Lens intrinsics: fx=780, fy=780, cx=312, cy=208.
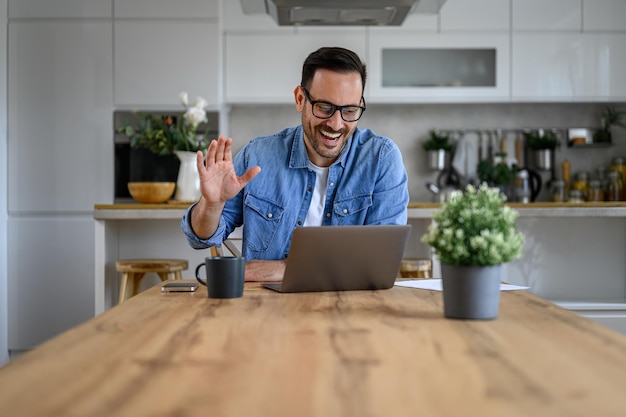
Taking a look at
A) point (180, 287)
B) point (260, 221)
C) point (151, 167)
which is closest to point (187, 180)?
point (151, 167)

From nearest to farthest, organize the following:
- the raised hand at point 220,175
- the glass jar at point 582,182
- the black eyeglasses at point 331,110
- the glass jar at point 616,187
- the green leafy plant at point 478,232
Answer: the green leafy plant at point 478,232, the raised hand at point 220,175, the black eyeglasses at point 331,110, the glass jar at point 616,187, the glass jar at point 582,182


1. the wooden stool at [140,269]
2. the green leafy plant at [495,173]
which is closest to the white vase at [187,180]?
the wooden stool at [140,269]

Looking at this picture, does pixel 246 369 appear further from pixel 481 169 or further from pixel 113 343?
pixel 481 169

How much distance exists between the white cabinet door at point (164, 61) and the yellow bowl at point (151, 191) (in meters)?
1.06

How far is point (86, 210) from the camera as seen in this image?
488 centimetres

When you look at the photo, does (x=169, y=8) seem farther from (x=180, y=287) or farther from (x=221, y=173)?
(x=180, y=287)

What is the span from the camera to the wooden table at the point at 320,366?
755mm

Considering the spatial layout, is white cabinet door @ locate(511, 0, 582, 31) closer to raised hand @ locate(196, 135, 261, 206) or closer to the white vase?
the white vase

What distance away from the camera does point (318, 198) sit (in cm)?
242

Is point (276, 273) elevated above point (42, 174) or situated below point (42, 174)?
below

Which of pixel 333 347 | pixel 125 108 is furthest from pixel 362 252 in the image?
pixel 125 108

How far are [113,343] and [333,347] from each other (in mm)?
301

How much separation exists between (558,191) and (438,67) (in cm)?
115

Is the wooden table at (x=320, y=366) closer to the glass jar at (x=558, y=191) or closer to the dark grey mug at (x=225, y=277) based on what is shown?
the dark grey mug at (x=225, y=277)
